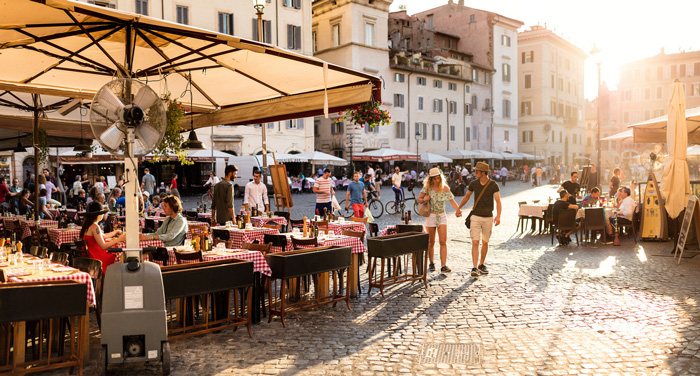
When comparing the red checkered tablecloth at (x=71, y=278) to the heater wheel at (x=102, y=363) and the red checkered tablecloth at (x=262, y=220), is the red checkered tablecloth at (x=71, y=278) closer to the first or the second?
the heater wheel at (x=102, y=363)

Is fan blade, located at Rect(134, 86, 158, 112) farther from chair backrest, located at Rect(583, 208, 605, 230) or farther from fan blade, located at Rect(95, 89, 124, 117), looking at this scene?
chair backrest, located at Rect(583, 208, 605, 230)

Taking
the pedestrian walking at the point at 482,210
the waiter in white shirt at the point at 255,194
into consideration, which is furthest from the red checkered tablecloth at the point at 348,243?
the waiter in white shirt at the point at 255,194

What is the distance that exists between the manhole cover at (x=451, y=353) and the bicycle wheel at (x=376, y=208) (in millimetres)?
14341

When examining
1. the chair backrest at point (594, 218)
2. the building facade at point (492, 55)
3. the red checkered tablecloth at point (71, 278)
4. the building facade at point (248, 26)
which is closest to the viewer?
the red checkered tablecloth at point (71, 278)

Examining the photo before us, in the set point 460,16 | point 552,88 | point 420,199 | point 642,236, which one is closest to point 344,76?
point 420,199

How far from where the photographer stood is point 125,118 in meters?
5.14

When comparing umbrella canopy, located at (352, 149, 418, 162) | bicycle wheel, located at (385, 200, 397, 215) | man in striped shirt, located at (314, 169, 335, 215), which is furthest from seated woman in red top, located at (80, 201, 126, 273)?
umbrella canopy, located at (352, 149, 418, 162)

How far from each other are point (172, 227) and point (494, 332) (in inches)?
162

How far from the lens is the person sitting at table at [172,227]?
7645 mm

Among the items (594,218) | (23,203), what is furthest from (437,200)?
(23,203)

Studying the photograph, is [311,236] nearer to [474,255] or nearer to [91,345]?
[474,255]

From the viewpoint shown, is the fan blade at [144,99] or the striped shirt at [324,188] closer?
the fan blade at [144,99]

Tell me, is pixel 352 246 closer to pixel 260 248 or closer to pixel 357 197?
pixel 260 248

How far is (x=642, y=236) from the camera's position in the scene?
12547 mm
